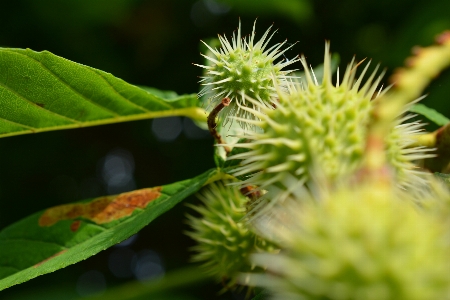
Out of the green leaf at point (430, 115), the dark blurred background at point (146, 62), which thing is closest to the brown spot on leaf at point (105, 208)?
the green leaf at point (430, 115)

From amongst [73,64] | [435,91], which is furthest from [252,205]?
[435,91]

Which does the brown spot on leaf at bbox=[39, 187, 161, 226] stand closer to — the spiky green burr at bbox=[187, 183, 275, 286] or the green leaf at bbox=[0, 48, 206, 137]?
the spiky green burr at bbox=[187, 183, 275, 286]

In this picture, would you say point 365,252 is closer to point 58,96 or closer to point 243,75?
point 243,75

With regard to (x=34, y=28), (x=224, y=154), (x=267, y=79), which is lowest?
(x=224, y=154)

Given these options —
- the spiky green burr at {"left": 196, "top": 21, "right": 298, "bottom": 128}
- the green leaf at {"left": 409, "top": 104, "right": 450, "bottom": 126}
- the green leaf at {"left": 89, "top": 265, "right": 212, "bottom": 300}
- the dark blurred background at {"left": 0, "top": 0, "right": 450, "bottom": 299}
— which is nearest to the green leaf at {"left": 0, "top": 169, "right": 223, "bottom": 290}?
the spiky green burr at {"left": 196, "top": 21, "right": 298, "bottom": 128}

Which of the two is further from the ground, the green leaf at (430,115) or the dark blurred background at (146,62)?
the dark blurred background at (146,62)

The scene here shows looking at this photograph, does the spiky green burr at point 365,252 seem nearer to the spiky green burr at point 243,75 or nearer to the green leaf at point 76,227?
the spiky green burr at point 243,75

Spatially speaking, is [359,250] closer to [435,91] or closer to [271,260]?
[271,260]
